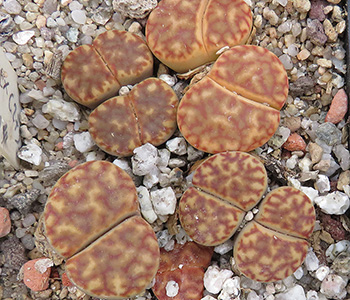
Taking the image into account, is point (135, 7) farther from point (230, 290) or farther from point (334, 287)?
point (334, 287)

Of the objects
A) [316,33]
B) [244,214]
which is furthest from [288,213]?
[316,33]

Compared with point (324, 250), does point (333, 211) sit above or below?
above

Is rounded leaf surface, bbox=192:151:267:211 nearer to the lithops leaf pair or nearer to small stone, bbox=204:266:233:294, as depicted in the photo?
the lithops leaf pair

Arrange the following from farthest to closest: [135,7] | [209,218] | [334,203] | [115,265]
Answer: [135,7]
[334,203]
[209,218]
[115,265]

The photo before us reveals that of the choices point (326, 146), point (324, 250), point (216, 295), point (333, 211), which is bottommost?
point (216, 295)

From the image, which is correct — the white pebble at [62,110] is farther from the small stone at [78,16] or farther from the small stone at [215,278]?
the small stone at [215,278]

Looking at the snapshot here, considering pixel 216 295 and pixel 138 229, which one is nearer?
pixel 138 229

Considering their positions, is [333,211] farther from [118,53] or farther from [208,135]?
[118,53]

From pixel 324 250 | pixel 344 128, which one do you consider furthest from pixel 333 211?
pixel 344 128
